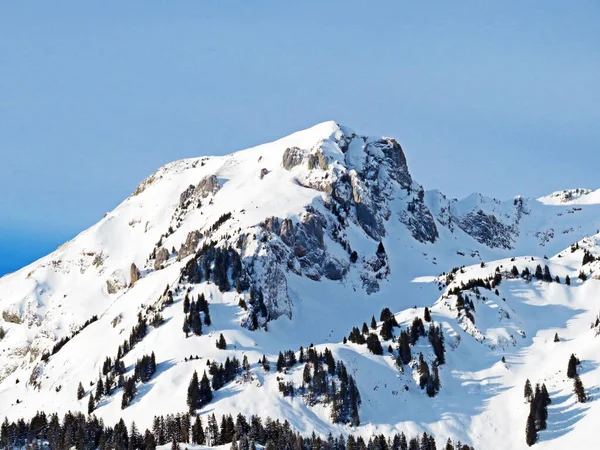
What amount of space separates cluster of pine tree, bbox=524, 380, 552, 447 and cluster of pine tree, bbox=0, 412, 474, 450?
12.9 metres

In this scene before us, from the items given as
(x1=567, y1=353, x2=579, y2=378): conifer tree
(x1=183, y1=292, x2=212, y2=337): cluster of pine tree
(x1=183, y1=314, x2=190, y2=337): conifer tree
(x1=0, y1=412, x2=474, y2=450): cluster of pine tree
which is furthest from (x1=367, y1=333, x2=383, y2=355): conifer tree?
(x1=183, y1=314, x2=190, y2=337): conifer tree

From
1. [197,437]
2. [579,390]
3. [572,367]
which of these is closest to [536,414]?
[579,390]

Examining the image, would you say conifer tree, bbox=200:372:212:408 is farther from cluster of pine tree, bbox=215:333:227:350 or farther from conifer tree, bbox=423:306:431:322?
conifer tree, bbox=423:306:431:322

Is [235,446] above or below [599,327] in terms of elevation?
below

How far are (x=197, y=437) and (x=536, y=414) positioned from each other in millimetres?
66291

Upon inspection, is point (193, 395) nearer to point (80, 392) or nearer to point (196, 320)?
point (196, 320)

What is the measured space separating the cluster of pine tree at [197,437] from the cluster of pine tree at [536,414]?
12.9 meters

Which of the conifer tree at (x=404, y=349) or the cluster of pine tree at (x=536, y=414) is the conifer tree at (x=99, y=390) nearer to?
the conifer tree at (x=404, y=349)

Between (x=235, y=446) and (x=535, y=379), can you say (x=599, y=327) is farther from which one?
(x=235, y=446)

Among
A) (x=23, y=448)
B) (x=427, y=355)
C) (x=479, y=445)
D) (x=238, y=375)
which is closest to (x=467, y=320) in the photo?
(x=427, y=355)

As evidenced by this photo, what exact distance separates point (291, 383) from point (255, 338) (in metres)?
30.3

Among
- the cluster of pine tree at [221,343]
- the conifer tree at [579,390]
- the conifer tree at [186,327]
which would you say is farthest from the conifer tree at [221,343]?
the conifer tree at [579,390]

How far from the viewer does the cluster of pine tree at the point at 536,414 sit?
510 feet

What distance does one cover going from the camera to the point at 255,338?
647ft
